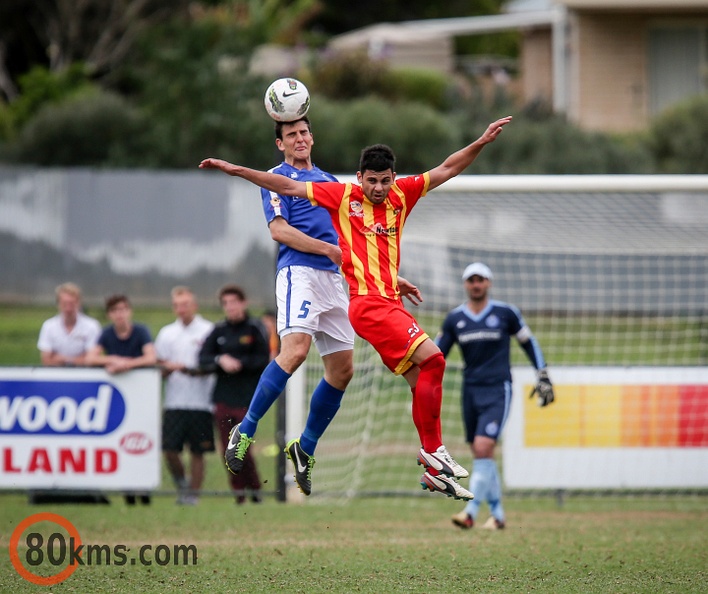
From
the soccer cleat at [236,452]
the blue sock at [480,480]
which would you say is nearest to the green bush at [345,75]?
the blue sock at [480,480]

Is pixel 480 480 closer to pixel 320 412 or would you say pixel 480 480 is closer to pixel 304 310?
pixel 320 412

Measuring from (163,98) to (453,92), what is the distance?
827 centimetres

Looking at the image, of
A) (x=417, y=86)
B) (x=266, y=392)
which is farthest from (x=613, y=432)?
(x=417, y=86)

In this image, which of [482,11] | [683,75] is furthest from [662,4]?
[482,11]

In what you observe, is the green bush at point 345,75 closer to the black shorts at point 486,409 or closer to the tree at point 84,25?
the tree at point 84,25

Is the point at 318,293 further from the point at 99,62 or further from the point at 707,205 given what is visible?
the point at 99,62

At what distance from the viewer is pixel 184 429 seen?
514 inches

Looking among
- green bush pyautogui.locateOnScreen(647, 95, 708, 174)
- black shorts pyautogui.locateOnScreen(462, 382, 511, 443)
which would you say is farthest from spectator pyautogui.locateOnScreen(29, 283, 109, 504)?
green bush pyautogui.locateOnScreen(647, 95, 708, 174)

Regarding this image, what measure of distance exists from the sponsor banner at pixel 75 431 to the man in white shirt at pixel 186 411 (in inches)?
9.6

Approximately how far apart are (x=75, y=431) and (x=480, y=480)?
455 centimetres

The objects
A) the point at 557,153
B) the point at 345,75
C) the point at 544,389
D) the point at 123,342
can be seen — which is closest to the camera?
the point at 544,389

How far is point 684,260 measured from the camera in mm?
17656

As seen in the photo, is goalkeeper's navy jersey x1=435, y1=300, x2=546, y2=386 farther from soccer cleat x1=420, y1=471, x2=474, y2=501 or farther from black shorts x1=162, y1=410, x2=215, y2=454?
soccer cleat x1=420, y1=471, x2=474, y2=501

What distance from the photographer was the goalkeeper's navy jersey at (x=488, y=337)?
1166 cm
